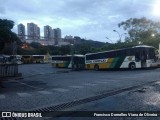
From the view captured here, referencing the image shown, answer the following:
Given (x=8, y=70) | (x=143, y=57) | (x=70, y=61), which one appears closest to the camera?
(x=8, y=70)

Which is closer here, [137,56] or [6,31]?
[6,31]

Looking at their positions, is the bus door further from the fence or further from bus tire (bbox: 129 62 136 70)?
the fence

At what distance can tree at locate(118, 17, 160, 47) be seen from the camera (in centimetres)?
7469

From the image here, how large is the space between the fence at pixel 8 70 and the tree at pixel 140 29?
161 ft

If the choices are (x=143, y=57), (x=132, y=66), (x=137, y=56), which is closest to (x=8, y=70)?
(x=132, y=66)

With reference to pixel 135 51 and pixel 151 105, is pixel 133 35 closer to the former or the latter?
pixel 135 51

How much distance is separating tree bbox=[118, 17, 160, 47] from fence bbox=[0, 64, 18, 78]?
49.0 metres

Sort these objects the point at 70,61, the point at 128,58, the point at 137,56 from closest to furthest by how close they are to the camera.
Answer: the point at 137,56
the point at 128,58
the point at 70,61

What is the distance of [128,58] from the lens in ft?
130

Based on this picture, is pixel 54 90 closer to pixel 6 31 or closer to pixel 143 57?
pixel 6 31

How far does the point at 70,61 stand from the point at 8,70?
27.4m

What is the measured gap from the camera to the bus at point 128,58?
3844 cm

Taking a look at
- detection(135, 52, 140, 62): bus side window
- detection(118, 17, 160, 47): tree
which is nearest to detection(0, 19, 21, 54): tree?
detection(135, 52, 140, 62): bus side window

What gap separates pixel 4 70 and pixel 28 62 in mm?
62236
